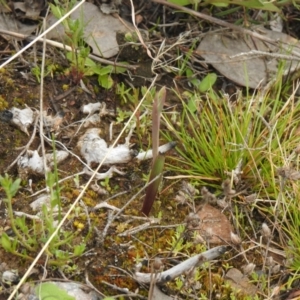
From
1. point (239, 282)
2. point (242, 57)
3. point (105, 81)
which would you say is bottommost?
point (239, 282)

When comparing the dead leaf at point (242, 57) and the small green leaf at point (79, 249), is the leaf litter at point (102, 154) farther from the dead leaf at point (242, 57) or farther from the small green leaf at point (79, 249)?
the dead leaf at point (242, 57)

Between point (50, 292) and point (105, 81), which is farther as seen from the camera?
point (105, 81)

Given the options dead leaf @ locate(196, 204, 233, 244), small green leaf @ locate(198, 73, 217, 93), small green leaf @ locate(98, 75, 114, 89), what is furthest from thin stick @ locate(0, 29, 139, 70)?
dead leaf @ locate(196, 204, 233, 244)

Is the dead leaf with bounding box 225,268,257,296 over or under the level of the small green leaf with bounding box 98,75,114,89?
under

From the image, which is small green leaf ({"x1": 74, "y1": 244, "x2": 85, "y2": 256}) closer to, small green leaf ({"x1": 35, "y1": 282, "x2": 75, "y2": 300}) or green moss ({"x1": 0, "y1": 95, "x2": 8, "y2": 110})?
small green leaf ({"x1": 35, "y1": 282, "x2": 75, "y2": 300})

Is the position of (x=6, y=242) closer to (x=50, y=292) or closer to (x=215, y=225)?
(x=50, y=292)

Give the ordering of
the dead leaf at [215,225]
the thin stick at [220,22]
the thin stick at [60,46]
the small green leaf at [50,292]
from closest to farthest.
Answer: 1. the small green leaf at [50,292]
2. the dead leaf at [215,225]
3. the thin stick at [60,46]
4. the thin stick at [220,22]

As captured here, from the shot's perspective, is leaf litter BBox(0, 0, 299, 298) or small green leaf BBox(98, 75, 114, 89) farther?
small green leaf BBox(98, 75, 114, 89)

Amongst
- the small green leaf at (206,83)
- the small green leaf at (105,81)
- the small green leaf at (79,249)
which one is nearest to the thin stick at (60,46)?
the small green leaf at (105,81)

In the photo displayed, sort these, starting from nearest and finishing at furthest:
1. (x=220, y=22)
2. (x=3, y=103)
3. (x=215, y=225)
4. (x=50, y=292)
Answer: (x=50, y=292), (x=215, y=225), (x=3, y=103), (x=220, y=22)

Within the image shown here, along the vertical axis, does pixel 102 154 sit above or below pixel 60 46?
below

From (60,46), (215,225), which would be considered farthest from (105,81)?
(215,225)
